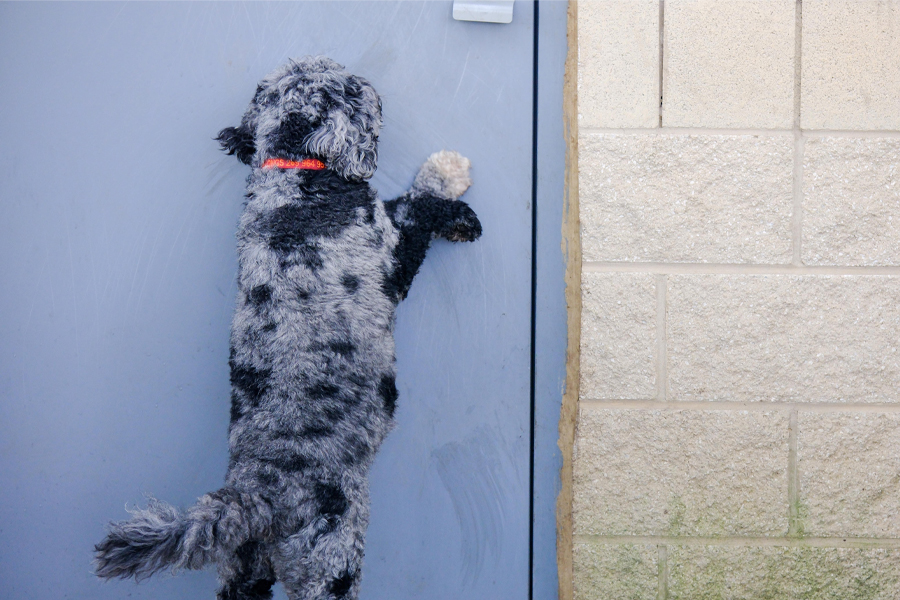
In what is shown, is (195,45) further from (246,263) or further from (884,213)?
(884,213)

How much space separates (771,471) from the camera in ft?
5.64

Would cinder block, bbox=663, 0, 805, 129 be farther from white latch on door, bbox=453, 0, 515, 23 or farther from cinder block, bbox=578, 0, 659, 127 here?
white latch on door, bbox=453, 0, 515, 23

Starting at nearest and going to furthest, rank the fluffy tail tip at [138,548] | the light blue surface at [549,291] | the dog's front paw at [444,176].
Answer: the fluffy tail tip at [138,548]
the dog's front paw at [444,176]
the light blue surface at [549,291]

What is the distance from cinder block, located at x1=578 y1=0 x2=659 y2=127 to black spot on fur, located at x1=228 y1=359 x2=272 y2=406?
1.24 m

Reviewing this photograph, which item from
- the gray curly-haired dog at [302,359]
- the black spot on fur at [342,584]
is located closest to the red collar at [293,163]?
the gray curly-haired dog at [302,359]

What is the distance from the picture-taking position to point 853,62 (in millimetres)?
1717

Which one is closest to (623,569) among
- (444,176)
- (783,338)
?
(783,338)

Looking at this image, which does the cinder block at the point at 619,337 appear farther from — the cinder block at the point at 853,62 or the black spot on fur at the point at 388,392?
the cinder block at the point at 853,62

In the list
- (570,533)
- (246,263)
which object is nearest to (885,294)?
(570,533)

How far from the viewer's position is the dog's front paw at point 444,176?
5.46 ft

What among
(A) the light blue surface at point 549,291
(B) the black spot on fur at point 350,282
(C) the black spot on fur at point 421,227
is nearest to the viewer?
(B) the black spot on fur at point 350,282

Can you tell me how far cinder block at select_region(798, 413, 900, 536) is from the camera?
171cm

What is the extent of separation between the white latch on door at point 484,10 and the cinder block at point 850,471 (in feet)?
4.92

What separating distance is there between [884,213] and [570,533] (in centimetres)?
134
